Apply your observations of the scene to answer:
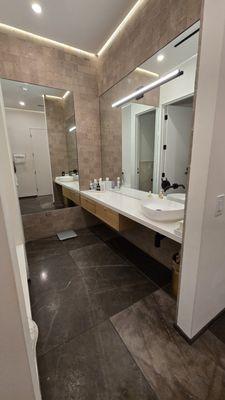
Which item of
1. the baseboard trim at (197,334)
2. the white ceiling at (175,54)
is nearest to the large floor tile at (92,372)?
the baseboard trim at (197,334)

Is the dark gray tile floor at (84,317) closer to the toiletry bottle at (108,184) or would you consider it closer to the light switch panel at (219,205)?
the toiletry bottle at (108,184)

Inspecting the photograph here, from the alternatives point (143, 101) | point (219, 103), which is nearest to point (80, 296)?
point (219, 103)

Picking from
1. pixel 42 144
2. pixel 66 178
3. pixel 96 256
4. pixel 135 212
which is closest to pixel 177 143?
pixel 135 212

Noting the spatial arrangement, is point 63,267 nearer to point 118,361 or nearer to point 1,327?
point 118,361

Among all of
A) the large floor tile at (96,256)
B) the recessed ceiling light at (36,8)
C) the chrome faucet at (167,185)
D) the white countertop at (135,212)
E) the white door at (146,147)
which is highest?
the recessed ceiling light at (36,8)

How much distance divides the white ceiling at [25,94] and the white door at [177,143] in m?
1.93

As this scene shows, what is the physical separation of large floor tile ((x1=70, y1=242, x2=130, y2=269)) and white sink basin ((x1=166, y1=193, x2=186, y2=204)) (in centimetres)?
105

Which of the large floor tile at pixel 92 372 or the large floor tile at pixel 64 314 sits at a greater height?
the large floor tile at pixel 92 372

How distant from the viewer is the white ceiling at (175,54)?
151 cm

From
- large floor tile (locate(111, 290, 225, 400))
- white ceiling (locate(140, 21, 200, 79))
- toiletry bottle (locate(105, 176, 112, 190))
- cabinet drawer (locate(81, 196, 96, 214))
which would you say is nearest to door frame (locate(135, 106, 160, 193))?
white ceiling (locate(140, 21, 200, 79))

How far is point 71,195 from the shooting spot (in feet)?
10.9

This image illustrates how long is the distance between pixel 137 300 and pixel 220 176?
1.39m

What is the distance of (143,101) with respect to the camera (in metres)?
2.21

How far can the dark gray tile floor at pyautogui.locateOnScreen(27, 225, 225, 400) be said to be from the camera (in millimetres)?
1080
